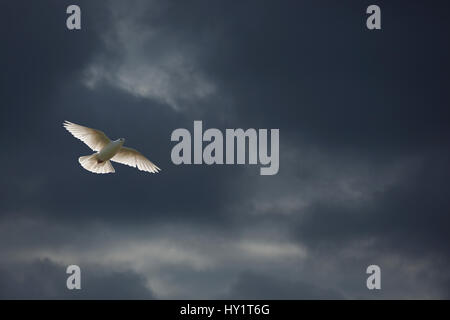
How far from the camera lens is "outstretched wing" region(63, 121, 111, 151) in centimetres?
3628

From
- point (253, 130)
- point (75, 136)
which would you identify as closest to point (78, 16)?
point (75, 136)

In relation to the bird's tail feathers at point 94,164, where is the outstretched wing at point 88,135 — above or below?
above

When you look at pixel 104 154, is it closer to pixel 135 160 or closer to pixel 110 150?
pixel 110 150

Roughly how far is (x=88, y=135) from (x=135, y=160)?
3.41 m

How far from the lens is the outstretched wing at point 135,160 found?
37731mm

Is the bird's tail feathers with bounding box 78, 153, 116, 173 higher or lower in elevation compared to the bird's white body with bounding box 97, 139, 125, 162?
lower

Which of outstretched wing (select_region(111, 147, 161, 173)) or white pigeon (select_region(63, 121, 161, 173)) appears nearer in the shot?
white pigeon (select_region(63, 121, 161, 173))

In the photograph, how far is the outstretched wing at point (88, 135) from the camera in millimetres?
36281

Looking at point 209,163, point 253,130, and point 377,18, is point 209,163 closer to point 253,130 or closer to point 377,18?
point 253,130

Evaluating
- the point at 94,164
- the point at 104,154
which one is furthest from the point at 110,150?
the point at 94,164

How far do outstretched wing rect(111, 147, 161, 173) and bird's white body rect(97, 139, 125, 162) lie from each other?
99cm

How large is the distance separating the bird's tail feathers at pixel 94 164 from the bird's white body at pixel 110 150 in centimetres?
49

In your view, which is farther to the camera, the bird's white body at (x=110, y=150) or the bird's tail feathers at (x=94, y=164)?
the bird's tail feathers at (x=94, y=164)

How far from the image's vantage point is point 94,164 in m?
37.4
